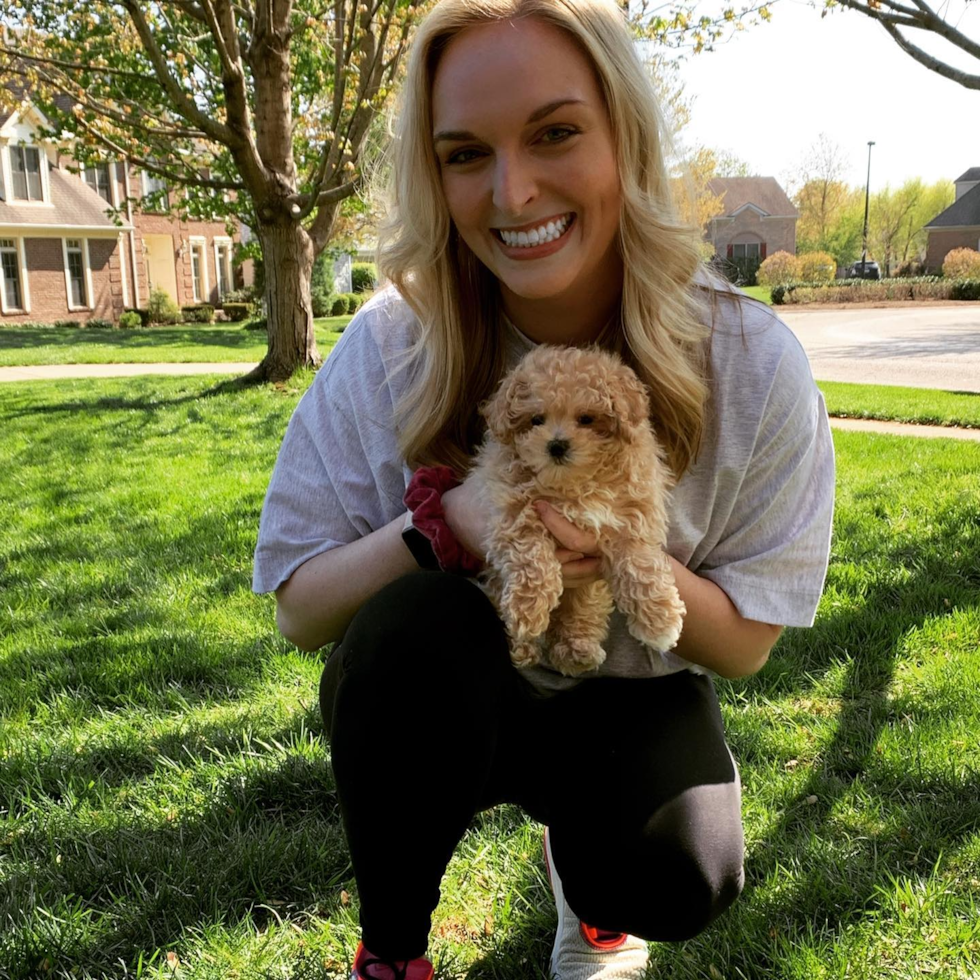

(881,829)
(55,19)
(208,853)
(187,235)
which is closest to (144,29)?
(55,19)

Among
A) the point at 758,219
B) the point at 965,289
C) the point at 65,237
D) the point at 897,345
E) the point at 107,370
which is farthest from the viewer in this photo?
the point at 758,219

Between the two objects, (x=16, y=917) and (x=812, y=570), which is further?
(x=16, y=917)

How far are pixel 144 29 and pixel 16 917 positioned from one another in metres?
11.0

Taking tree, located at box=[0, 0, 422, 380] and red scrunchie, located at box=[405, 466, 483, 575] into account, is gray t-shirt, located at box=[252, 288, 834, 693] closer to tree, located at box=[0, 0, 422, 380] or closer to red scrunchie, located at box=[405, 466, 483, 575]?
red scrunchie, located at box=[405, 466, 483, 575]

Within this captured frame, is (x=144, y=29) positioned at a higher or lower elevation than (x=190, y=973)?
higher

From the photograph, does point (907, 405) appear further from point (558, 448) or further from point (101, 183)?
point (101, 183)

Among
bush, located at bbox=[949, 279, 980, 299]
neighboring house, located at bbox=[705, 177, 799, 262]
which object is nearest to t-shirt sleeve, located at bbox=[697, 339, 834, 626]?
bush, located at bbox=[949, 279, 980, 299]

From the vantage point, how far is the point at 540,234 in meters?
2.08

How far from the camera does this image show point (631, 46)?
81.8 inches

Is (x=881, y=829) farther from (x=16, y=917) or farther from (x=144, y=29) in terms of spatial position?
(x=144, y=29)

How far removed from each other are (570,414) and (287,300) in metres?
11.4

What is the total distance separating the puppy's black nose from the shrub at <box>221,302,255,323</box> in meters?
36.0

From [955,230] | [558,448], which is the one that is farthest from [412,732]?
[955,230]

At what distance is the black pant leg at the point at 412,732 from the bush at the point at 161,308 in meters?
34.6
